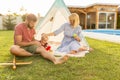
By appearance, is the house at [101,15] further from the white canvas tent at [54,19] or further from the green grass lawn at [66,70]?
the green grass lawn at [66,70]

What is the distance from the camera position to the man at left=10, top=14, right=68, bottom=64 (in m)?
4.69

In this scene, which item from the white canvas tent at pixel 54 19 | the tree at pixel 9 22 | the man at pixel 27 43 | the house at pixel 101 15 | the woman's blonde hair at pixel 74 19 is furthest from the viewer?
the tree at pixel 9 22

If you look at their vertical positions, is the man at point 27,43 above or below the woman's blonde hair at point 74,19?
below

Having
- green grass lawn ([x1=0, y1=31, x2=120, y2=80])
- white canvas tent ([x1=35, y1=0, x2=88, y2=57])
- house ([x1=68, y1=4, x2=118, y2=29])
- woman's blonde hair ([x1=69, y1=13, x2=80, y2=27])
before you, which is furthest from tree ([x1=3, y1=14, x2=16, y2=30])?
green grass lawn ([x1=0, y1=31, x2=120, y2=80])

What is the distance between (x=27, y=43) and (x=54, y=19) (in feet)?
9.59

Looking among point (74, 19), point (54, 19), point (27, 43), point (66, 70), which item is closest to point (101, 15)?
point (54, 19)

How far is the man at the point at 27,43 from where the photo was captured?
15.4 feet

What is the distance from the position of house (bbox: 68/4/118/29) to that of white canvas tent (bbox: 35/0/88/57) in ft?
37.5

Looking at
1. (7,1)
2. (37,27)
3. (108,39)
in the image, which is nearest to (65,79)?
(37,27)

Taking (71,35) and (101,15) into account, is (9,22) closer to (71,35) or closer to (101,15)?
(101,15)

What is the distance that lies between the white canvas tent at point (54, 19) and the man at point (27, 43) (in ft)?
6.59

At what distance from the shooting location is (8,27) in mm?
22219

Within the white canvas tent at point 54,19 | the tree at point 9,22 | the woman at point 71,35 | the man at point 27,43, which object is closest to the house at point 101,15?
the tree at point 9,22

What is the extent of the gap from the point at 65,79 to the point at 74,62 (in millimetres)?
1180
